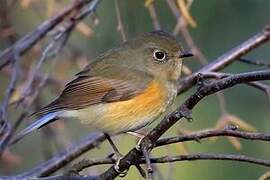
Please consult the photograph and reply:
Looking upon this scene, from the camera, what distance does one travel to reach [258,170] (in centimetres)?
510

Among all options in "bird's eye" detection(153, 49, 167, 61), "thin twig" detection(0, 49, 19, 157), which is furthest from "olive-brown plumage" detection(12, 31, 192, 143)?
"thin twig" detection(0, 49, 19, 157)

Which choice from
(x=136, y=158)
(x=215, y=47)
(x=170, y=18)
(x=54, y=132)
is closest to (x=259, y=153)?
(x=215, y=47)

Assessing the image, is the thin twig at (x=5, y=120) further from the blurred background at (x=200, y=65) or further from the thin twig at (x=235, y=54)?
the blurred background at (x=200, y=65)

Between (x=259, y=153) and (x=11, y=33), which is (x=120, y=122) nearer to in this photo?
(x=11, y=33)

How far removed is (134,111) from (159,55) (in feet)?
1.54

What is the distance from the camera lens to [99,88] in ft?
11.6

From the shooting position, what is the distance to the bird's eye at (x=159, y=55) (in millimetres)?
3604

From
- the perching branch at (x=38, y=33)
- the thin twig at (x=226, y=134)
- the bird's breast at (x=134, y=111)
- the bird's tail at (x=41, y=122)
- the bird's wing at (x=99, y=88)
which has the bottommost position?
the thin twig at (x=226, y=134)

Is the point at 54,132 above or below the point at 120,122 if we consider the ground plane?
above

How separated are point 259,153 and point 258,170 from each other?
0.41 ft

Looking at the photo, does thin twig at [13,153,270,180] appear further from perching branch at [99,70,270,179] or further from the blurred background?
the blurred background

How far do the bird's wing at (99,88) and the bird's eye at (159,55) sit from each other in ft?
0.43

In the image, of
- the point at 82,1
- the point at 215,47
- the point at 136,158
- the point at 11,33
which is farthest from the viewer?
the point at 215,47

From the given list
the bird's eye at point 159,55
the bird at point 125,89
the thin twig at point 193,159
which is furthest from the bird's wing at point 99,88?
the thin twig at point 193,159
